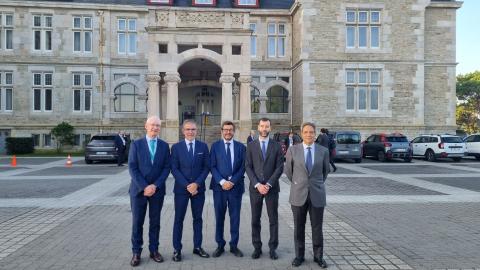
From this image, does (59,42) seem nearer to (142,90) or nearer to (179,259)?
(142,90)

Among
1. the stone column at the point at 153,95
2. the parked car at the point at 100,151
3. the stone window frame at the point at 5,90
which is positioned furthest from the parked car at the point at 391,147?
the stone window frame at the point at 5,90

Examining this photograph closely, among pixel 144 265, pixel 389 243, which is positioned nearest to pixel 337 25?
pixel 389 243

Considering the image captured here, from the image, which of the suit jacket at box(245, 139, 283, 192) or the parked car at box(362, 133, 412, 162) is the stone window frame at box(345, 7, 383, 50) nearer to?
the parked car at box(362, 133, 412, 162)

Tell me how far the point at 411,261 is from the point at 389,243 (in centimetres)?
93

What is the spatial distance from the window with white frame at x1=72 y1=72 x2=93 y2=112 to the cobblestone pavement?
19620 mm

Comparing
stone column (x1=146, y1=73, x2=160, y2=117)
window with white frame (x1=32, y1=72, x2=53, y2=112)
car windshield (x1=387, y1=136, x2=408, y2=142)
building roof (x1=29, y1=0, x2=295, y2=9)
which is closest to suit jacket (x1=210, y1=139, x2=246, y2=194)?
stone column (x1=146, y1=73, x2=160, y2=117)

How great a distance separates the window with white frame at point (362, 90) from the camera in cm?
3028

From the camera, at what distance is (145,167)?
561 cm

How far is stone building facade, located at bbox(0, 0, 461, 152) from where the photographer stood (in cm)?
2981

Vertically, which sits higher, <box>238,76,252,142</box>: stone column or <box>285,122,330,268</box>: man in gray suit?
<box>238,76,252,142</box>: stone column

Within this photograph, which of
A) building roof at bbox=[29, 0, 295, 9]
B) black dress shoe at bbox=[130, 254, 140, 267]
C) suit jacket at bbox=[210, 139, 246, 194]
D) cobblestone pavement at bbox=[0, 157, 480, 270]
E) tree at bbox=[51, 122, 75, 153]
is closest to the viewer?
black dress shoe at bbox=[130, 254, 140, 267]

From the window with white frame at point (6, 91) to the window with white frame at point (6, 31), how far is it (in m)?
2.08

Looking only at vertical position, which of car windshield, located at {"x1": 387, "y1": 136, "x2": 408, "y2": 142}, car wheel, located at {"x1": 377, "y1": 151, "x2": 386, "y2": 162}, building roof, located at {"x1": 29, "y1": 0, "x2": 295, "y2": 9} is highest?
building roof, located at {"x1": 29, "y1": 0, "x2": 295, "y2": 9}

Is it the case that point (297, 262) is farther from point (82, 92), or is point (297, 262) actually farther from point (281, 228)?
point (82, 92)
